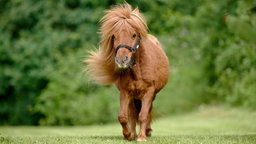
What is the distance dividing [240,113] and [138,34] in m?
13.0

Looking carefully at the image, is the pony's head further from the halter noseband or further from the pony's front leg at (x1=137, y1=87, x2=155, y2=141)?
the pony's front leg at (x1=137, y1=87, x2=155, y2=141)

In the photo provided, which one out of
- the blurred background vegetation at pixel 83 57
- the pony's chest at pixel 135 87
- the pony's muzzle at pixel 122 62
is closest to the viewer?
the pony's muzzle at pixel 122 62

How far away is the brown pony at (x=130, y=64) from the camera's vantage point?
986 cm

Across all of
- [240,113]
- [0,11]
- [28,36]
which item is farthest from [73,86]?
[240,113]

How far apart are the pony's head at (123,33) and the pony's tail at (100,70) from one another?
0.34 meters

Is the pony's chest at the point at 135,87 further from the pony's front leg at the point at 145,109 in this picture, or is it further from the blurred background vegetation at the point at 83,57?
the blurred background vegetation at the point at 83,57

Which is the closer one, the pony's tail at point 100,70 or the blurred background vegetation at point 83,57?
the pony's tail at point 100,70

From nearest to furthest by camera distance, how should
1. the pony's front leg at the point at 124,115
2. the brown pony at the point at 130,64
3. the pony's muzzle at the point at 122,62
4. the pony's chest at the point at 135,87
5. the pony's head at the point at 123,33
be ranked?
the pony's muzzle at the point at 122,62 → the pony's head at the point at 123,33 → the brown pony at the point at 130,64 → the pony's front leg at the point at 124,115 → the pony's chest at the point at 135,87

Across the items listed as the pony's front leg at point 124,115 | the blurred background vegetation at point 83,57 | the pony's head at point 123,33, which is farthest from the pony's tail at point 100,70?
the blurred background vegetation at point 83,57

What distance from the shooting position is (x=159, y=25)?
102ft

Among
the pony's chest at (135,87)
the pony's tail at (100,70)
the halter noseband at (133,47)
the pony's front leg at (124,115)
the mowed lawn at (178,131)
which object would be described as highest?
the halter noseband at (133,47)

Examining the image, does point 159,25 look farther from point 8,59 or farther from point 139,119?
point 139,119

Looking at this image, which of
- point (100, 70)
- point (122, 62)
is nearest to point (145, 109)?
point (122, 62)

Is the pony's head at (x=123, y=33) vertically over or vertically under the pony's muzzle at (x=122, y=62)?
over
